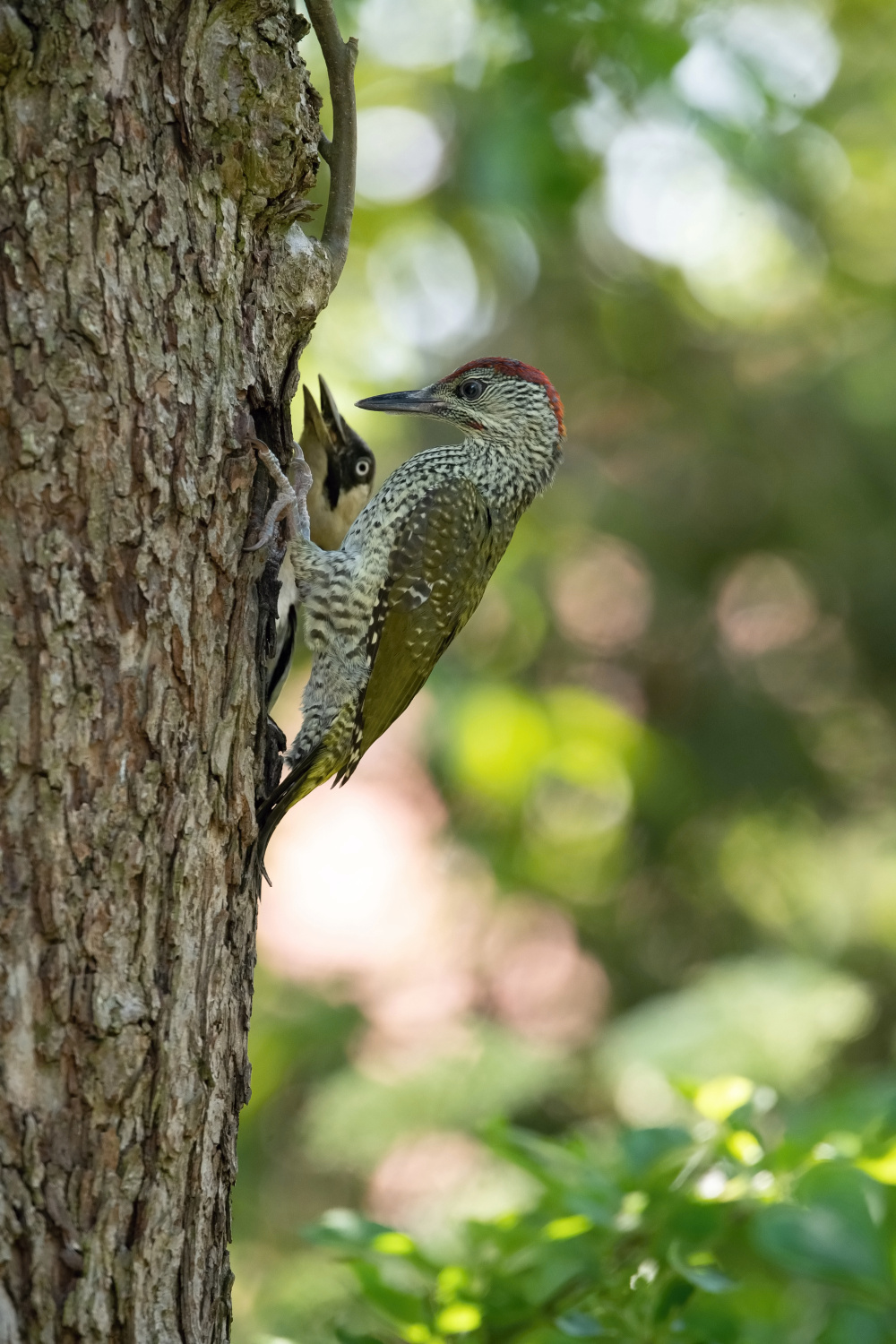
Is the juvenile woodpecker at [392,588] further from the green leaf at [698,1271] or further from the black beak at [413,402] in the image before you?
the green leaf at [698,1271]

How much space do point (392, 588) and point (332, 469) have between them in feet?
2.31

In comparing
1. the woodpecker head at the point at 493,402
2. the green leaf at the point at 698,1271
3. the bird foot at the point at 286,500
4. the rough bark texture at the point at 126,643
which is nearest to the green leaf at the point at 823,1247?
the green leaf at the point at 698,1271

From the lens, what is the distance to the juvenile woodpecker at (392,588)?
288 centimetres

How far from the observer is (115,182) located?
180cm

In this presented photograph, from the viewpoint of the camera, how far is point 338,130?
7.72 feet

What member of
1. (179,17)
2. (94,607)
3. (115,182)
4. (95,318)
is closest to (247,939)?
(94,607)

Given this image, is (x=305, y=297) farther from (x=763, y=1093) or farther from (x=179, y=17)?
(x=763, y=1093)

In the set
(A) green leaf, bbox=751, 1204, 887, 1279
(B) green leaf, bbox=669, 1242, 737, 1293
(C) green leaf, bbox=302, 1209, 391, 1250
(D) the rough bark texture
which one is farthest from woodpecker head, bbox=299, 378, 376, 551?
(A) green leaf, bbox=751, 1204, 887, 1279

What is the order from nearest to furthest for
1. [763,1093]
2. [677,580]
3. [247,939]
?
1. [247,939]
2. [763,1093]
3. [677,580]

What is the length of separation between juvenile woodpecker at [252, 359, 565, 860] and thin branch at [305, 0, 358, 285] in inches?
23.9

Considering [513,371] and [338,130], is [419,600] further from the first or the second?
[338,130]

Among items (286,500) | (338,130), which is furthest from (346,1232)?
(338,130)

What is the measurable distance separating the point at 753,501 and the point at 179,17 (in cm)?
476

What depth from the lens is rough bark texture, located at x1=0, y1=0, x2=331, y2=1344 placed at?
5.52ft
